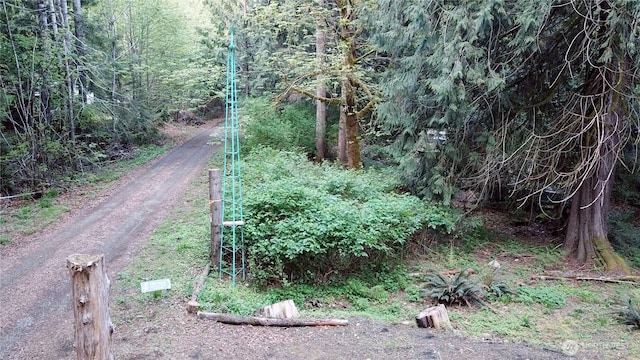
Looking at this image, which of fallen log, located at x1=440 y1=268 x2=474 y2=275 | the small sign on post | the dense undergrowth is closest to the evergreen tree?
the dense undergrowth

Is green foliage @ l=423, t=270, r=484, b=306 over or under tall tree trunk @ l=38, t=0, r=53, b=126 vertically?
under

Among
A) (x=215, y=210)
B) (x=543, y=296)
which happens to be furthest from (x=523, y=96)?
(x=215, y=210)

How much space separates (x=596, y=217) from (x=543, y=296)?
2.86 metres

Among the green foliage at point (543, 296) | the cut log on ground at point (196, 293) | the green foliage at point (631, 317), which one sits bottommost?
the green foliage at point (543, 296)

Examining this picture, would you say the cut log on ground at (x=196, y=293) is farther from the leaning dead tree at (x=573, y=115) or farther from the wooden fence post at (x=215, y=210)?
the leaning dead tree at (x=573, y=115)

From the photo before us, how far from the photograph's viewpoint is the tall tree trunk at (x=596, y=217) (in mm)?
8508

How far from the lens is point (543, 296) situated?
7.37 metres

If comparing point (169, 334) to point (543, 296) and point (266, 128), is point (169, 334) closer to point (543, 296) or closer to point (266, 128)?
point (543, 296)

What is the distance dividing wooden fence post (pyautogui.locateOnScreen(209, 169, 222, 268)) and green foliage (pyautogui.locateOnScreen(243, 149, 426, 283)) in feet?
1.60

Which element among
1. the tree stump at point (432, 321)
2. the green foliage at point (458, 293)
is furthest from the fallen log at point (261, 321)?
the green foliage at point (458, 293)

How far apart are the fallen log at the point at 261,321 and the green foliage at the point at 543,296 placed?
352 centimetres

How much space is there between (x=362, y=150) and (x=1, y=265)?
11.9 meters

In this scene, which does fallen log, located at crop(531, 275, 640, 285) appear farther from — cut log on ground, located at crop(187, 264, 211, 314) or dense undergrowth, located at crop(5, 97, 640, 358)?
cut log on ground, located at crop(187, 264, 211, 314)

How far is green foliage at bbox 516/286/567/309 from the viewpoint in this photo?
23.4 feet
